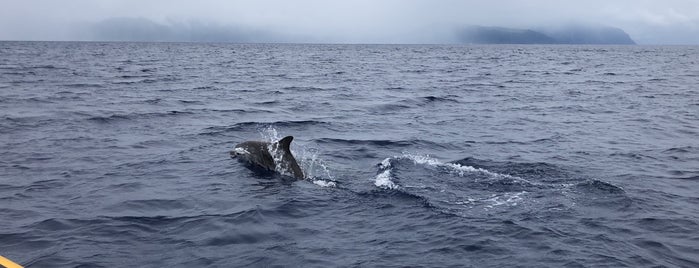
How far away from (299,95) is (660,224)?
3189 centimetres

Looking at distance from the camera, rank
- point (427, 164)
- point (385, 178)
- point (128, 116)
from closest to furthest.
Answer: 1. point (385, 178)
2. point (427, 164)
3. point (128, 116)

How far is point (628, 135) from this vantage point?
83.7 ft

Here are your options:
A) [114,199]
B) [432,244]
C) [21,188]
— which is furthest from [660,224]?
[21,188]

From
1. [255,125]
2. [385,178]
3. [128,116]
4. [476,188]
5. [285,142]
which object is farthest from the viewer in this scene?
[128,116]

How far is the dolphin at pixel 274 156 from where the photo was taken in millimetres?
17562

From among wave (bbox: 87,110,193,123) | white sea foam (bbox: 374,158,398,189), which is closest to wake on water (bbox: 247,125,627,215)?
white sea foam (bbox: 374,158,398,189)

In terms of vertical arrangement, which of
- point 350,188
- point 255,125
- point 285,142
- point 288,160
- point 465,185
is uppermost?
point 285,142

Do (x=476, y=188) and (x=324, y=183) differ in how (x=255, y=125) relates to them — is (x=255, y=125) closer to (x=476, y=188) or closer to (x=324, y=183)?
(x=324, y=183)

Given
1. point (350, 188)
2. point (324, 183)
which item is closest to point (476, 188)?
point (350, 188)

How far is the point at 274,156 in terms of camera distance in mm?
18000

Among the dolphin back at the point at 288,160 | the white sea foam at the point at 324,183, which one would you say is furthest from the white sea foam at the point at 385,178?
the dolphin back at the point at 288,160

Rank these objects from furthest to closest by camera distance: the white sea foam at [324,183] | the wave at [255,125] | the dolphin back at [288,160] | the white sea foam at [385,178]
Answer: the wave at [255,125], the dolphin back at [288,160], the white sea foam at [324,183], the white sea foam at [385,178]

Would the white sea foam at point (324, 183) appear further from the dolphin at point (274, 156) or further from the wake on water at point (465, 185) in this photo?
the dolphin at point (274, 156)

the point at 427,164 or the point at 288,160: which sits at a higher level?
the point at 288,160
